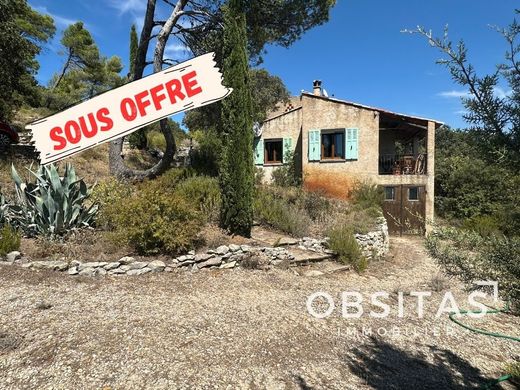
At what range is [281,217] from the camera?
31.0 ft

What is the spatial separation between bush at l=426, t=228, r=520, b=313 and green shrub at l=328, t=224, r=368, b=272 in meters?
5.63

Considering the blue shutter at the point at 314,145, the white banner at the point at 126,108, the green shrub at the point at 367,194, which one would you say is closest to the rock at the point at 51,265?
the white banner at the point at 126,108

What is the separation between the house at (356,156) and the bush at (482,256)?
1240 cm

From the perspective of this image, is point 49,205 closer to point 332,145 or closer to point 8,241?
point 8,241

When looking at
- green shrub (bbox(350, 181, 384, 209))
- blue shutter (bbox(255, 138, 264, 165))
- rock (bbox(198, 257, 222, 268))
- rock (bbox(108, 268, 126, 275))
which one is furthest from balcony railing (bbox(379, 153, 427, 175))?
rock (bbox(108, 268, 126, 275))

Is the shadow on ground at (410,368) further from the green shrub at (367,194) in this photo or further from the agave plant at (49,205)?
the green shrub at (367,194)

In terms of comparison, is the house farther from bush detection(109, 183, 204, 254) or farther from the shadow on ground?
the shadow on ground

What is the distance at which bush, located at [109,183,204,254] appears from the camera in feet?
21.2

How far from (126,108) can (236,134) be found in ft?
10.5

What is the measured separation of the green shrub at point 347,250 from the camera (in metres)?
8.20

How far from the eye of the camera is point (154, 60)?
11594 millimetres

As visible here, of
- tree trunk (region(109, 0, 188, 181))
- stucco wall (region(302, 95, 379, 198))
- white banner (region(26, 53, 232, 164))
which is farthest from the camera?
stucco wall (region(302, 95, 379, 198))

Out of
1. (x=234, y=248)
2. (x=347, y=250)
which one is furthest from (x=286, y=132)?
(x=234, y=248)

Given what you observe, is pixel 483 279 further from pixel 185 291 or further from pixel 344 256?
pixel 344 256
